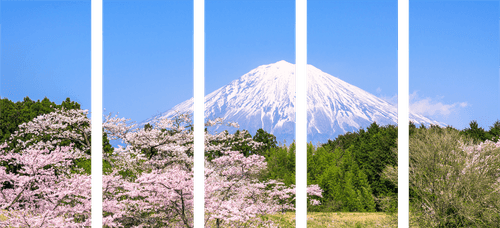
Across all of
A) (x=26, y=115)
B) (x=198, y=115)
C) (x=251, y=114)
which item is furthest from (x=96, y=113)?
(x=251, y=114)

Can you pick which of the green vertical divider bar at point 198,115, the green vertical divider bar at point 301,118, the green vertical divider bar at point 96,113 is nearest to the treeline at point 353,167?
the green vertical divider bar at point 301,118

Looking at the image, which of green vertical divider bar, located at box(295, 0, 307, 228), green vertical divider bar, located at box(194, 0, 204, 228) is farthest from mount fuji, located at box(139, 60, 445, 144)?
green vertical divider bar, located at box(295, 0, 307, 228)

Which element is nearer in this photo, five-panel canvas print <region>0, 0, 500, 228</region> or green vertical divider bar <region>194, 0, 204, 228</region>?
green vertical divider bar <region>194, 0, 204, 228</region>

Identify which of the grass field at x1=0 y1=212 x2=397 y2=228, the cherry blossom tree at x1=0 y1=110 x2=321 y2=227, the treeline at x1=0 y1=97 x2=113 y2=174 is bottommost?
the grass field at x1=0 y1=212 x2=397 y2=228

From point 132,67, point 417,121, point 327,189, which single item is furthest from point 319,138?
point 132,67

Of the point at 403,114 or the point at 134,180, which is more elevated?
the point at 403,114

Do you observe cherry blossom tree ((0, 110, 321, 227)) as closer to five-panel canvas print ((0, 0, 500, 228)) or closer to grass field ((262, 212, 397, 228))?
five-panel canvas print ((0, 0, 500, 228))

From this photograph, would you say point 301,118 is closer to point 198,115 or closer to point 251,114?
point 251,114
